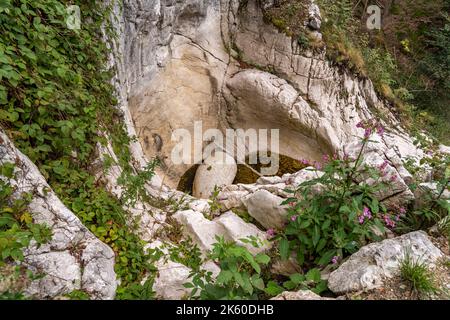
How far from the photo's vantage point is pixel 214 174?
7.51m

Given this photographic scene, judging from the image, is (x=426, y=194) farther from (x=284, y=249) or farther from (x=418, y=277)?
(x=284, y=249)

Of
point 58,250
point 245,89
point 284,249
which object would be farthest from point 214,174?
point 58,250

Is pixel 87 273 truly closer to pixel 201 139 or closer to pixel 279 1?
pixel 201 139

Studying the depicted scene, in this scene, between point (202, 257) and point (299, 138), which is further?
point (299, 138)

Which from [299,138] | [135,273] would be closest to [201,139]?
[299,138]

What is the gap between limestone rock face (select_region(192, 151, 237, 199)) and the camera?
285 inches

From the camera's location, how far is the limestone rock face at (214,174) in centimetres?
724

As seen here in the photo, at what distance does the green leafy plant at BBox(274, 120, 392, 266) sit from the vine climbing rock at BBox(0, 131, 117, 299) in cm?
189

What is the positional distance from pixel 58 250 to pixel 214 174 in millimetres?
4984

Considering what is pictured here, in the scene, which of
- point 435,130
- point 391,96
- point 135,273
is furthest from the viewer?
point 435,130

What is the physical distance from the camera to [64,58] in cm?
373

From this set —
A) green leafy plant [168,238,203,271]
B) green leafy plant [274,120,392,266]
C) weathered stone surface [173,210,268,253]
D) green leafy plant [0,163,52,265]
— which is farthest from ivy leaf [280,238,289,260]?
green leafy plant [0,163,52,265]

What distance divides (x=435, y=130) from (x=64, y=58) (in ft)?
38.9

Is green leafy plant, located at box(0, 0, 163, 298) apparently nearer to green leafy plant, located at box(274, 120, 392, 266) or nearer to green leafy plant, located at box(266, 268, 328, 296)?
green leafy plant, located at box(266, 268, 328, 296)
